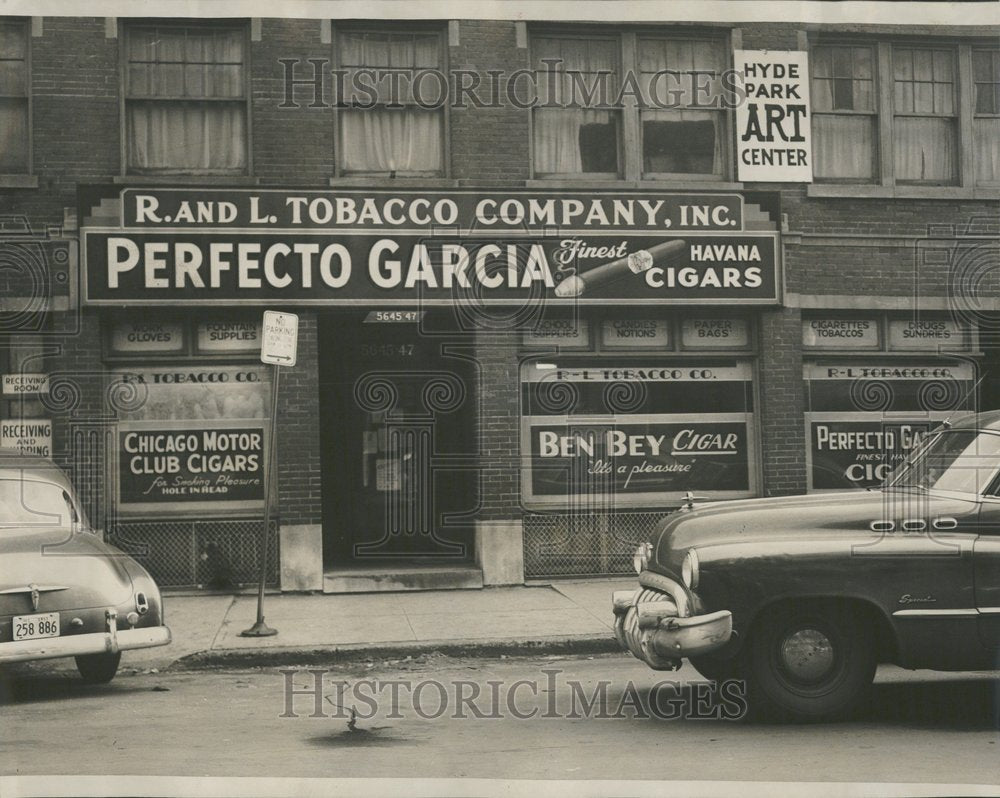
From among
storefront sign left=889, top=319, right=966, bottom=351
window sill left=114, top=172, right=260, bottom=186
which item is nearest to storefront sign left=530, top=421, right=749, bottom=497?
storefront sign left=889, top=319, right=966, bottom=351

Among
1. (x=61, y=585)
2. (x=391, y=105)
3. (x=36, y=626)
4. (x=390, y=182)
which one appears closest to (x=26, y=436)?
(x=61, y=585)

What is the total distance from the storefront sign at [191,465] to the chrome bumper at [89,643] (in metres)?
2.34

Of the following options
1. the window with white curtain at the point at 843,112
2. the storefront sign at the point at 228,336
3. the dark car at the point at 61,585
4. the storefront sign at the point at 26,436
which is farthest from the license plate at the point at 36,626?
the window with white curtain at the point at 843,112

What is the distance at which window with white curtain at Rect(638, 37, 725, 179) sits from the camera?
7.52m

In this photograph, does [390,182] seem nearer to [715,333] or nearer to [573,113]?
[573,113]

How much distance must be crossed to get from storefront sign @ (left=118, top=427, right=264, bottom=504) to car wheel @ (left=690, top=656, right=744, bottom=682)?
14.5 feet

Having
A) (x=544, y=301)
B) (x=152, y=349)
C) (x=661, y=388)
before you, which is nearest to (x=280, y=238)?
(x=152, y=349)

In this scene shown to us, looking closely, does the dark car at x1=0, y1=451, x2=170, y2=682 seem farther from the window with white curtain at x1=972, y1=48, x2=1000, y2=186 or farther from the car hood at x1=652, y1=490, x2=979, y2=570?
the window with white curtain at x1=972, y1=48, x2=1000, y2=186

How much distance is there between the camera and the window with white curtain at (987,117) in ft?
22.1

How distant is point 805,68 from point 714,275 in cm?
178

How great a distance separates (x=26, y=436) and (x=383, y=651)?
3.56 metres

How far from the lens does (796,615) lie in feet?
16.2

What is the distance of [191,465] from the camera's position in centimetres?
847

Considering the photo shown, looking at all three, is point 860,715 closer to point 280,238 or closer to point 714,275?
point 714,275
